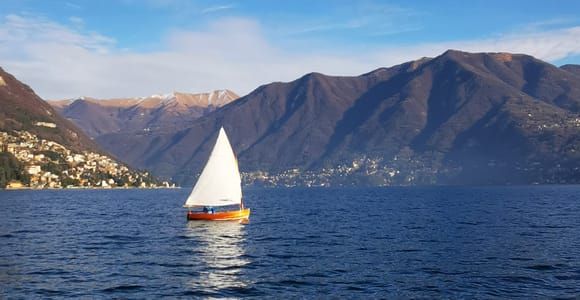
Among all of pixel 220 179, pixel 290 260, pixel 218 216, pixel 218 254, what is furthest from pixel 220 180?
pixel 290 260

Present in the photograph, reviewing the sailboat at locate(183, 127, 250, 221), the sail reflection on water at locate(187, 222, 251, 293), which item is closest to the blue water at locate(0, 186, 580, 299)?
the sail reflection on water at locate(187, 222, 251, 293)

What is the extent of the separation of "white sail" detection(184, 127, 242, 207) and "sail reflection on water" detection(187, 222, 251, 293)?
3954 mm

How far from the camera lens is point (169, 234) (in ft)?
245

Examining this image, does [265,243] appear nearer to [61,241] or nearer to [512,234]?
[61,241]

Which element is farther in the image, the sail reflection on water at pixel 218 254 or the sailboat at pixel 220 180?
the sailboat at pixel 220 180

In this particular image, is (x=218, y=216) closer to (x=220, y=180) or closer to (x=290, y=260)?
(x=220, y=180)

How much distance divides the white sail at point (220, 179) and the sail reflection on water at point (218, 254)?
3954 millimetres

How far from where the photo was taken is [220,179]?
299 ft

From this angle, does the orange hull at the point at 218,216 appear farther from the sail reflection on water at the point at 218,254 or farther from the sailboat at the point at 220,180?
the sail reflection on water at the point at 218,254

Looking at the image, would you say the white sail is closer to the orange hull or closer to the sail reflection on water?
the orange hull

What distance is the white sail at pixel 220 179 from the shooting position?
90188 millimetres

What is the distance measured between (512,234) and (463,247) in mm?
15604

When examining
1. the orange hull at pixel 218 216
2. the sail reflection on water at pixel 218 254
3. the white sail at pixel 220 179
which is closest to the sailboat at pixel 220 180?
the white sail at pixel 220 179

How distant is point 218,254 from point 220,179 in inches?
1390
